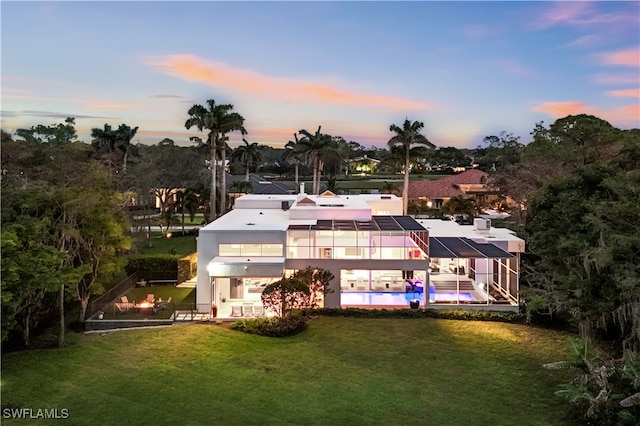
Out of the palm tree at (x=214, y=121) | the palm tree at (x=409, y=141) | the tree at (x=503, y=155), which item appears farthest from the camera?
the tree at (x=503, y=155)

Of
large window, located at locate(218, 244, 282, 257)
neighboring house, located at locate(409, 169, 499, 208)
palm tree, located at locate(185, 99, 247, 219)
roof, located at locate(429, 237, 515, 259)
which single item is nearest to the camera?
roof, located at locate(429, 237, 515, 259)

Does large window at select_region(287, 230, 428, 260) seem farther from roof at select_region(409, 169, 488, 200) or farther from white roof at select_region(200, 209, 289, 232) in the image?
roof at select_region(409, 169, 488, 200)

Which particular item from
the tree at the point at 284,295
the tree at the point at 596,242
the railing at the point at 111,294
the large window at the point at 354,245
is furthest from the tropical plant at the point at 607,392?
the railing at the point at 111,294

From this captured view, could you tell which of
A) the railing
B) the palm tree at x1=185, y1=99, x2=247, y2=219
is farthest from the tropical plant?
the palm tree at x1=185, y1=99, x2=247, y2=219

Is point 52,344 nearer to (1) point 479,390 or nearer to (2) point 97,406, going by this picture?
(2) point 97,406

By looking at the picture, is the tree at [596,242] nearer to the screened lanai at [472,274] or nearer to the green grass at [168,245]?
the screened lanai at [472,274]

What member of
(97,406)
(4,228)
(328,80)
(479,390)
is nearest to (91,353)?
(97,406)

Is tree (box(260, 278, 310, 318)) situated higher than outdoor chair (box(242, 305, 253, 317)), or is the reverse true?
tree (box(260, 278, 310, 318))
